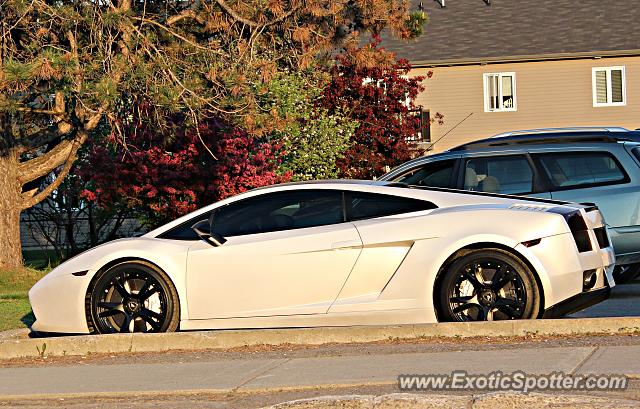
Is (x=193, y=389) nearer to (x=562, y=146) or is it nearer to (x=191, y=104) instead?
(x=562, y=146)

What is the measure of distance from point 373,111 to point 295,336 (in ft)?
57.0

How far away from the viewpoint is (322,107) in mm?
26016

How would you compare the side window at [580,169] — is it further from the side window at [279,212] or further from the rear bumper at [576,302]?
the side window at [279,212]

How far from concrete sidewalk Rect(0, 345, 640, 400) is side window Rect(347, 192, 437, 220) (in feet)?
5.54

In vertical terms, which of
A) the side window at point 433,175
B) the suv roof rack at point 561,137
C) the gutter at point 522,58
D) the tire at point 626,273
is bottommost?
the tire at point 626,273

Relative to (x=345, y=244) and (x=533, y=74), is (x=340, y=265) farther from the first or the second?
(x=533, y=74)

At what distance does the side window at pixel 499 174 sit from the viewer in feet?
42.2

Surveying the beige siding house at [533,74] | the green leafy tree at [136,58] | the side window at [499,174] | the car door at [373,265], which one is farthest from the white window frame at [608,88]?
the car door at [373,265]

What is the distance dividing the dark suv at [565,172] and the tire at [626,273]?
11 mm

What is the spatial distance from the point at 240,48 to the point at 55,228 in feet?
31.2

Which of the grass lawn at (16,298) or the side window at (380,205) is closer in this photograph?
the side window at (380,205)

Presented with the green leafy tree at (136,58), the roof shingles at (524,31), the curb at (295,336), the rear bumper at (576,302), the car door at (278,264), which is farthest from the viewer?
the roof shingles at (524,31)

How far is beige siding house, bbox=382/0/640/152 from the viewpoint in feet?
119

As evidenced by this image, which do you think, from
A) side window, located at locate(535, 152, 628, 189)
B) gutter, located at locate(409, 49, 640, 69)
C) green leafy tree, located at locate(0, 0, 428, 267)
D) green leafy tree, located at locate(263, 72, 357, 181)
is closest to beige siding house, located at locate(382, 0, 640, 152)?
gutter, located at locate(409, 49, 640, 69)
